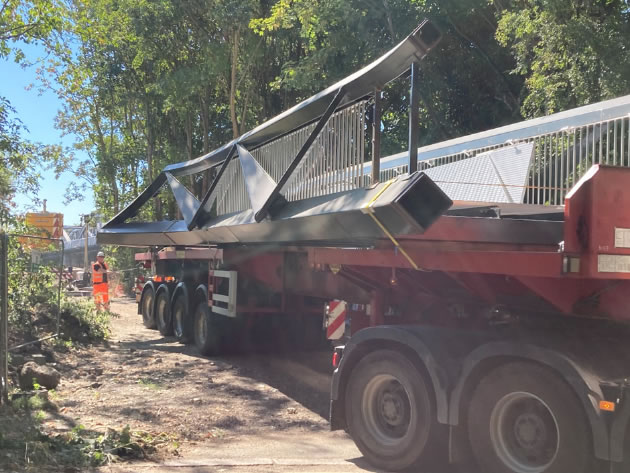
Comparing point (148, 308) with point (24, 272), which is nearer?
point (24, 272)

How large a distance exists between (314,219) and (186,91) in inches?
653

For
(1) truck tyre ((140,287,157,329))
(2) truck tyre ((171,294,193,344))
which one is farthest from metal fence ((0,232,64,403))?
(1) truck tyre ((140,287,157,329))

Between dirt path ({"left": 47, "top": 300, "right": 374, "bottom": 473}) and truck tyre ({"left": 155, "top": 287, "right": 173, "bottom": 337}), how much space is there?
1.89 m

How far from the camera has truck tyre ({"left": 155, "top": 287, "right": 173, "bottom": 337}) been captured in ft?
46.6

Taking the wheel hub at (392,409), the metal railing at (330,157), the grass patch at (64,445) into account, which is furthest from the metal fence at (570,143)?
the grass patch at (64,445)

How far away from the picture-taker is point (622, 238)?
159 inches

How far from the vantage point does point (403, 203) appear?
4.16m

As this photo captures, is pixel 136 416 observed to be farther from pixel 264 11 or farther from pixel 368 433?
pixel 264 11

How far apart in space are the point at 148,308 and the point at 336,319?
1015cm

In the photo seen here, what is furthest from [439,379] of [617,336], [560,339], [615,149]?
[615,149]

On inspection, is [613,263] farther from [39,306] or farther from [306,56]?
[306,56]

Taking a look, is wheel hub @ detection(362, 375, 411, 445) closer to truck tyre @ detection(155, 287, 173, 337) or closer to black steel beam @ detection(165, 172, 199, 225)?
black steel beam @ detection(165, 172, 199, 225)

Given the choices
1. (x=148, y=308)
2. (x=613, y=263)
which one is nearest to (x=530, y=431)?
(x=613, y=263)

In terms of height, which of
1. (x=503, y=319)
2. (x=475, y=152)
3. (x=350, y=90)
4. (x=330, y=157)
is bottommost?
(x=503, y=319)
